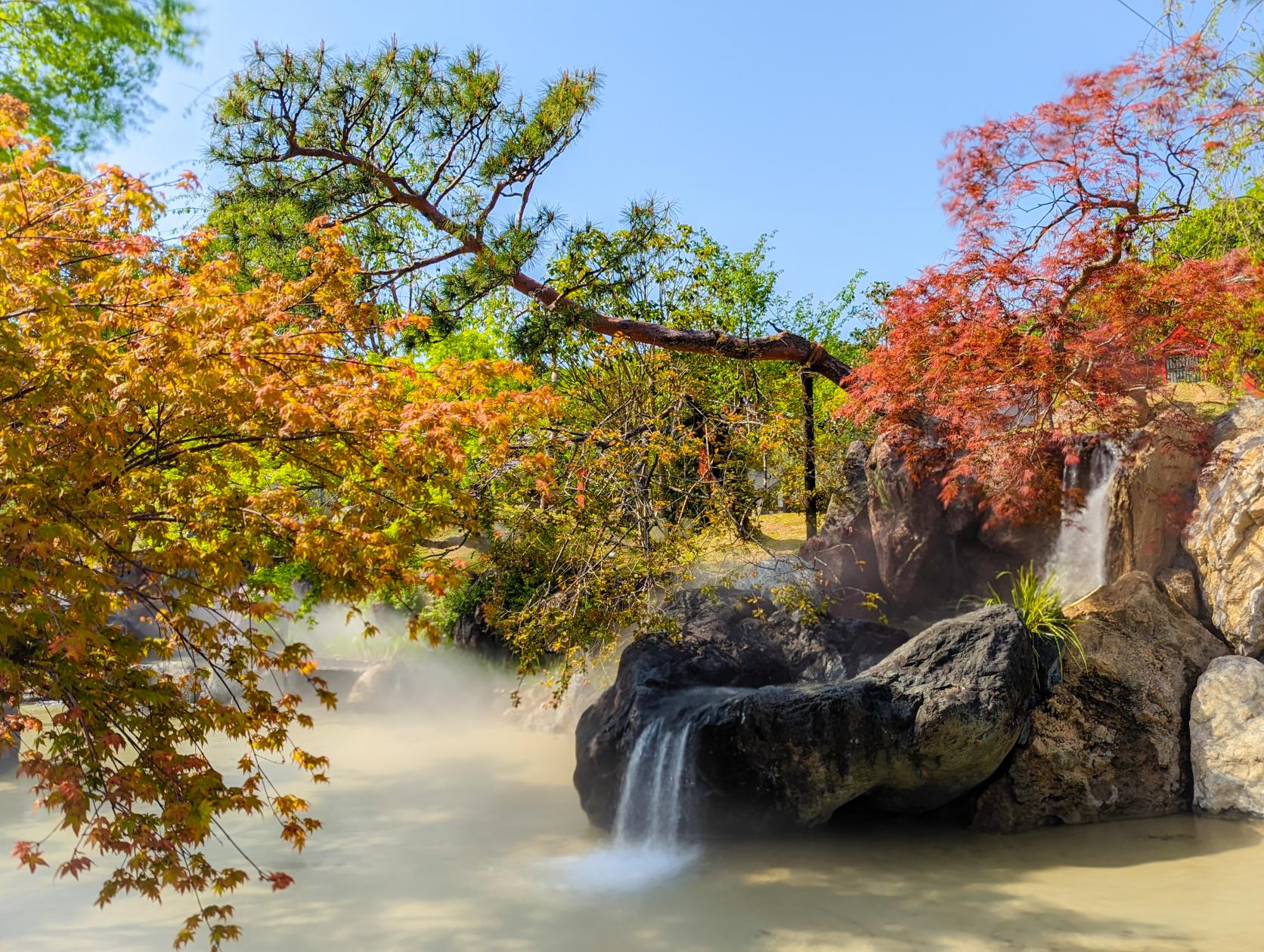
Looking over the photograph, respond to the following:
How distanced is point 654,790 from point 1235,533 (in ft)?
18.2

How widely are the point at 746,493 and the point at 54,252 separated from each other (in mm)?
7202

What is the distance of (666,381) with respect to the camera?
35.4 ft

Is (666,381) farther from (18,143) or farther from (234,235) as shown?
(18,143)

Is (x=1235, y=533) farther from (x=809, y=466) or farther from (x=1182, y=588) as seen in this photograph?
(x=809, y=466)

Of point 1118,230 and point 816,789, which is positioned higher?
point 1118,230

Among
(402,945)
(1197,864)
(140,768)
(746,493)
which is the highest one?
(746,493)

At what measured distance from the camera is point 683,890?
6.81 metres

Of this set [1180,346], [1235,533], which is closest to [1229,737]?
[1235,533]

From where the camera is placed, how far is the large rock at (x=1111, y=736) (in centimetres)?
781

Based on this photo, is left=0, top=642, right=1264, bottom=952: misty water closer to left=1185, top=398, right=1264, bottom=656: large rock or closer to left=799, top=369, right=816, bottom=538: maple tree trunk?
left=1185, top=398, right=1264, bottom=656: large rock

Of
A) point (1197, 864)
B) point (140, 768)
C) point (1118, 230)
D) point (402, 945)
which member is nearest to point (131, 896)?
point (402, 945)

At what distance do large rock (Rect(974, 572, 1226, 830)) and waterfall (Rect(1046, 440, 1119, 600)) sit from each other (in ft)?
4.61

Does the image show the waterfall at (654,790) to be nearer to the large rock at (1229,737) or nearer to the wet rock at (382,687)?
the large rock at (1229,737)

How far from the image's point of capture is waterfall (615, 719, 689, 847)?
7.68 metres
